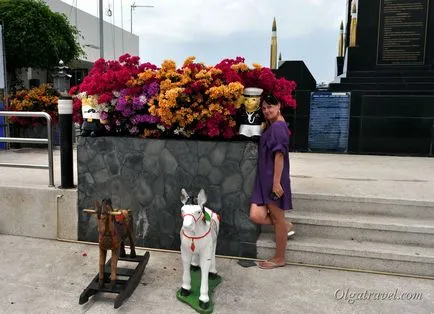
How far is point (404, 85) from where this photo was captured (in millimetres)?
7945

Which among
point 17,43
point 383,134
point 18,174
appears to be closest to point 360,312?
point 18,174

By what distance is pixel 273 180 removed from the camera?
3543 mm

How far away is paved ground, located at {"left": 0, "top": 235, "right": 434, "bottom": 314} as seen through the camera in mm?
3068

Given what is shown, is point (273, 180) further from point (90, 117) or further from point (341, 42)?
point (341, 42)

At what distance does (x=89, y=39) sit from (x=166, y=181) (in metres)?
21.8

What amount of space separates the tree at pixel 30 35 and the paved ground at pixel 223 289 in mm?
7764

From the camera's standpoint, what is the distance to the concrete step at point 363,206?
4145mm

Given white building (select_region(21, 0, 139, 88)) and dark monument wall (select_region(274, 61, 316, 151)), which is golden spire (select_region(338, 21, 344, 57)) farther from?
white building (select_region(21, 0, 139, 88))

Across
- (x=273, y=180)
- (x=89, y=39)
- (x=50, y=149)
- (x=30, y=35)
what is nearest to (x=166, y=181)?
(x=273, y=180)

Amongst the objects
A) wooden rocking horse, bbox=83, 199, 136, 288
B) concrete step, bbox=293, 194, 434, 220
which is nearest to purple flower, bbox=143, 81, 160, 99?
wooden rocking horse, bbox=83, 199, 136, 288

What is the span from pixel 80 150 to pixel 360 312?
3122 millimetres

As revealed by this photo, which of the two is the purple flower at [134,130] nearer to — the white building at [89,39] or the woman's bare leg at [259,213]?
the woman's bare leg at [259,213]

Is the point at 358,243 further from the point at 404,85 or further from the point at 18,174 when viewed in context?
the point at 404,85

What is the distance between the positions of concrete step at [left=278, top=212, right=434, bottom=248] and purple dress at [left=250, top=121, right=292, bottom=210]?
635mm
